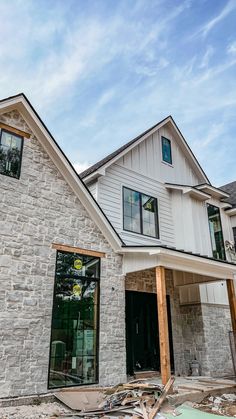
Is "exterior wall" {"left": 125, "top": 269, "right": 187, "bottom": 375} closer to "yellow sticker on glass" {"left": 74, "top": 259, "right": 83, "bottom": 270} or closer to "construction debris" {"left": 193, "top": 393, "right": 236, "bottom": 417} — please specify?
"yellow sticker on glass" {"left": 74, "top": 259, "right": 83, "bottom": 270}

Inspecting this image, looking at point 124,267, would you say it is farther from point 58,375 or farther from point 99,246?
point 58,375

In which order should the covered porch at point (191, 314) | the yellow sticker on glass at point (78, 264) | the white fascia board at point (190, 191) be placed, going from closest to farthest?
the yellow sticker on glass at point (78, 264)
the covered porch at point (191, 314)
the white fascia board at point (190, 191)

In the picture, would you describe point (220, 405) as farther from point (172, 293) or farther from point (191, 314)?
point (172, 293)

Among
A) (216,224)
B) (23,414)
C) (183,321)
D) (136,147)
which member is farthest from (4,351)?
(216,224)

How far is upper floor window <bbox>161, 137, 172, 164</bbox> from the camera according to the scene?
42.1 feet

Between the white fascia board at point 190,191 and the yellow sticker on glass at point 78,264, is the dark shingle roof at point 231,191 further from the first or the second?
the yellow sticker on glass at point 78,264

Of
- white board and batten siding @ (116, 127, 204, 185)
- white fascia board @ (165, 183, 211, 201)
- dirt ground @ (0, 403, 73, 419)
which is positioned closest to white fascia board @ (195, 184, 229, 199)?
white fascia board @ (165, 183, 211, 201)

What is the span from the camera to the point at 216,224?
525 inches

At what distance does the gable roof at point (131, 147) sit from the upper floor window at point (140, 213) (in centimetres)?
121

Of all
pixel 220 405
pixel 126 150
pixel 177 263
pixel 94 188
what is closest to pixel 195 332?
pixel 177 263

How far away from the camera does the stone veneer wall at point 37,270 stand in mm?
6242

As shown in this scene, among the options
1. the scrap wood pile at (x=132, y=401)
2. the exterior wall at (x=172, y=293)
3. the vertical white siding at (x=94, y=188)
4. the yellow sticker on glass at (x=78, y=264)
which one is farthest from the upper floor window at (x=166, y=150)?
the scrap wood pile at (x=132, y=401)

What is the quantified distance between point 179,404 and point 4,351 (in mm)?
3761

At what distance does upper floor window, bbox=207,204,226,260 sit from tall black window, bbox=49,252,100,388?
664 centimetres
